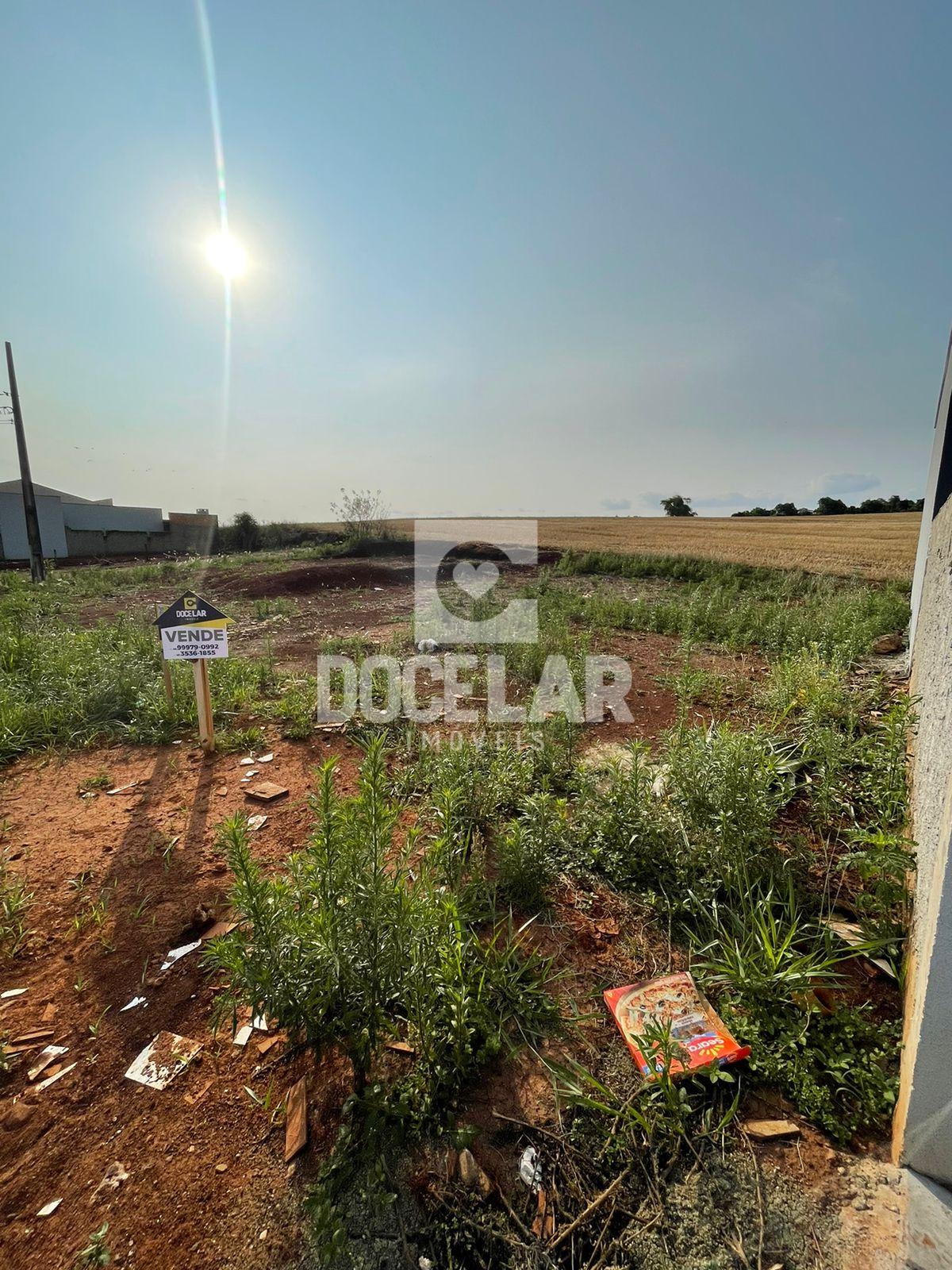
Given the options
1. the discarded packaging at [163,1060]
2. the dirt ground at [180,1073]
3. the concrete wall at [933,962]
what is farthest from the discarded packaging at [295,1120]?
the concrete wall at [933,962]

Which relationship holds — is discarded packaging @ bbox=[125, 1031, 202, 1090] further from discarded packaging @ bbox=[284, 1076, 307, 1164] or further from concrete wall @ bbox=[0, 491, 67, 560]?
concrete wall @ bbox=[0, 491, 67, 560]

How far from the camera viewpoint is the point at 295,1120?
141 centimetres

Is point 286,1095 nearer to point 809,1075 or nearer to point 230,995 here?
point 230,995

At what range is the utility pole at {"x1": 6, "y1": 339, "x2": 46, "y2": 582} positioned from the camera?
12.8 meters

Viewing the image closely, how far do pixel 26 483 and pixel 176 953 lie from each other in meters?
16.4

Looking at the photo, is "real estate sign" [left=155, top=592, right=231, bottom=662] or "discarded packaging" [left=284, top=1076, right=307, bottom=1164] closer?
"discarded packaging" [left=284, top=1076, right=307, bottom=1164]

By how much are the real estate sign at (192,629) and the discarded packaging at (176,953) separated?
1952mm

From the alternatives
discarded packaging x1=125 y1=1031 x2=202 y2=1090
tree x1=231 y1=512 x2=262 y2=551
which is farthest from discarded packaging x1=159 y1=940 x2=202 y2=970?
tree x1=231 y1=512 x2=262 y2=551

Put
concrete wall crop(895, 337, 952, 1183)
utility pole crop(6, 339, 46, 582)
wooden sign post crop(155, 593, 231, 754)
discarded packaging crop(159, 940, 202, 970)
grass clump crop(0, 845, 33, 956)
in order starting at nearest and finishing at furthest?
concrete wall crop(895, 337, 952, 1183), discarded packaging crop(159, 940, 202, 970), grass clump crop(0, 845, 33, 956), wooden sign post crop(155, 593, 231, 754), utility pole crop(6, 339, 46, 582)

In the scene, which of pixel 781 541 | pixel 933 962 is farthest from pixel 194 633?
pixel 781 541

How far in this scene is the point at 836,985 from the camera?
1657mm

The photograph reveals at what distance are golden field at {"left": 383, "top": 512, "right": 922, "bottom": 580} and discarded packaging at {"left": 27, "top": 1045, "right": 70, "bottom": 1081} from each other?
47.2ft

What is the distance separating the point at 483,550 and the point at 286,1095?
62.9ft

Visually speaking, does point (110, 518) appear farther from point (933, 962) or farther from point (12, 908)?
point (933, 962)
